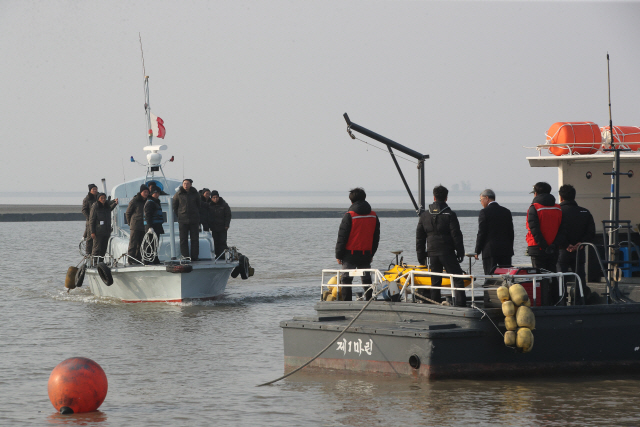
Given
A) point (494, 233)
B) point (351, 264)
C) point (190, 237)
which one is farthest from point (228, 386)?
point (190, 237)

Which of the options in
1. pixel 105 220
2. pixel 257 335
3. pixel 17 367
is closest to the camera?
pixel 17 367

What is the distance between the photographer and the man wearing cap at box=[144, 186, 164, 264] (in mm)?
16734

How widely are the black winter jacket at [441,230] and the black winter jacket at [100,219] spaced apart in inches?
414

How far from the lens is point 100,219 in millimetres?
18531

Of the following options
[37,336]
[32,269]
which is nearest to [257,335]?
[37,336]

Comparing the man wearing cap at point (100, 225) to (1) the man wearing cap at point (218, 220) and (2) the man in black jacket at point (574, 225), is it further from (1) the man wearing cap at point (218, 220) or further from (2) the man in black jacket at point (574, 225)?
(2) the man in black jacket at point (574, 225)

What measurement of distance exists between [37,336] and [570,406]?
27.1 feet

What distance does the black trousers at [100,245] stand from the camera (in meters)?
18.5

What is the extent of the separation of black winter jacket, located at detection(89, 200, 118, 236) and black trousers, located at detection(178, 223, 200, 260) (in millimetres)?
2525

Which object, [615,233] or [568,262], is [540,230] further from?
[615,233]

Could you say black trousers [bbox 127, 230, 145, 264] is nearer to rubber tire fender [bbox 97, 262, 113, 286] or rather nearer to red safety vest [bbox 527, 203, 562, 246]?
rubber tire fender [bbox 97, 262, 113, 286]

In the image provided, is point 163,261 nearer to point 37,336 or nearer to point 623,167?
point 37,336

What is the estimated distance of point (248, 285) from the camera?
21.4 meters

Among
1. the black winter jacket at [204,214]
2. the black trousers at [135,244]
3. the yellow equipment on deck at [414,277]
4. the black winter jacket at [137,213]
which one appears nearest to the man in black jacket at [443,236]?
the yellow equipment on deck at [414,277]
